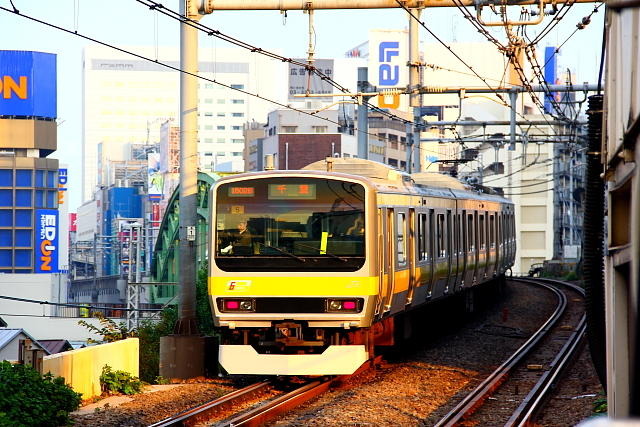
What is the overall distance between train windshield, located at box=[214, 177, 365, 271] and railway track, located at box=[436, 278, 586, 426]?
2212 mm

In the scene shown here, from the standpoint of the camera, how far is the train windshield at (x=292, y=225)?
1371cm

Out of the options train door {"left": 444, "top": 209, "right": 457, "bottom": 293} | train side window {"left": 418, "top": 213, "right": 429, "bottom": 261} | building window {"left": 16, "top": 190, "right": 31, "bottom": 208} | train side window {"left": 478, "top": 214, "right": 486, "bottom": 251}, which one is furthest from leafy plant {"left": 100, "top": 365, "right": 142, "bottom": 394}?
building window {"left": 16, "top": 190, "right": 31, "bottom": 208}

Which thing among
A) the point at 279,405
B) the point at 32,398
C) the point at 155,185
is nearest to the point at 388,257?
the point at 279,405

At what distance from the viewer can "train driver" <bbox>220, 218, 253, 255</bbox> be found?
13828mm

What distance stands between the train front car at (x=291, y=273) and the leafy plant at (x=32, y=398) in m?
2.34

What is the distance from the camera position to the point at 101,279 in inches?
5103

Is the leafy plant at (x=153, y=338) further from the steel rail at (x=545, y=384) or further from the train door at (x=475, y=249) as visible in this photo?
the steel rail at (x=545, y=384)

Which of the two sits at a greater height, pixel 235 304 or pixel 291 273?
pixel 291 273

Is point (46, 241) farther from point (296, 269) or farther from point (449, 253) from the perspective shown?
point (296, 269)

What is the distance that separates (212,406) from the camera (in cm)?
1158

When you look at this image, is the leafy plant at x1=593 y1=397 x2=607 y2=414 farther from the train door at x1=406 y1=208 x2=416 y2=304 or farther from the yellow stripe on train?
the train door at x1=406 y1=208 x2=416 y2=304

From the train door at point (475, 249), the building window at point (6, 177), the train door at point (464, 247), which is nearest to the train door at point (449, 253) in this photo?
the train door at point (464, 247)

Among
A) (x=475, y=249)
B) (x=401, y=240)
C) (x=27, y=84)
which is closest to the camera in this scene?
(x=401, y=240)

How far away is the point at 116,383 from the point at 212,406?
2.77m
